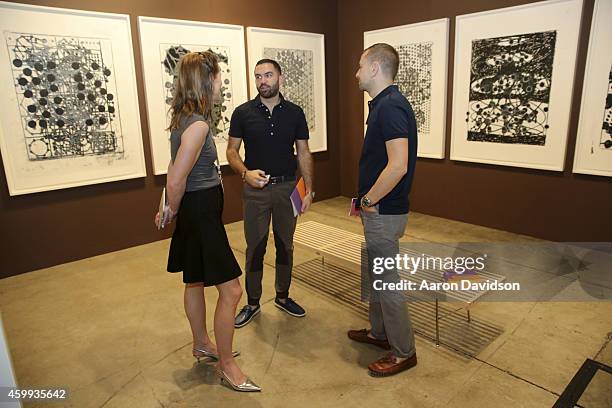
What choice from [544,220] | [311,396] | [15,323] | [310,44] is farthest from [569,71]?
[15,323]

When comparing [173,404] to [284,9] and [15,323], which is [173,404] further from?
[284,9]

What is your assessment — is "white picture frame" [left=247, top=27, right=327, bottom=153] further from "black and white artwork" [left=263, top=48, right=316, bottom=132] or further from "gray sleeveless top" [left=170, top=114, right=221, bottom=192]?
"gray sleeveless top" [left=170, top=114, right=221, bottom=192]

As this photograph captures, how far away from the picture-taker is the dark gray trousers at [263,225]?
108 inches

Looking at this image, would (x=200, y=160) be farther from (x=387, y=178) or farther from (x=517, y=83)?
(x=517, y=83)

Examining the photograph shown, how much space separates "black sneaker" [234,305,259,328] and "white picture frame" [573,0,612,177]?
3261mm

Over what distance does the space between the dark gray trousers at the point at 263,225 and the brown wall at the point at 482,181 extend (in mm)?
2760

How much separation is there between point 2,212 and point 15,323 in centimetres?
118

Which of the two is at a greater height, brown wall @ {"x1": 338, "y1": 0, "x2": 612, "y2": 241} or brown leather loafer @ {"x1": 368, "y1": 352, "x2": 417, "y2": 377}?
brown wall @ {"x1": 338, "y1": 0, "x2": 612, "y2": 241}

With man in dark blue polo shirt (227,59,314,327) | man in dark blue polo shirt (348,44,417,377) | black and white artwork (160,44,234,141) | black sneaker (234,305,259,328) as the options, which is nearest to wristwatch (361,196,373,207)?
man in dark blue polo shirt (348,44,417,377)

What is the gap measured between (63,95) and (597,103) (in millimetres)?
4751

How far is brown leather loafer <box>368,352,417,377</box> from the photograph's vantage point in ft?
7.43

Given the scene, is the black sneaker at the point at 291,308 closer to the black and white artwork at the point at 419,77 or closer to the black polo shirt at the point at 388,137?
the black polo shirt at the point at 388,137

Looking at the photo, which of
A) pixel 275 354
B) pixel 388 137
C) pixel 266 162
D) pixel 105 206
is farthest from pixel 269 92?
pixel 105 206

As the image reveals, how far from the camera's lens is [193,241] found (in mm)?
2047
